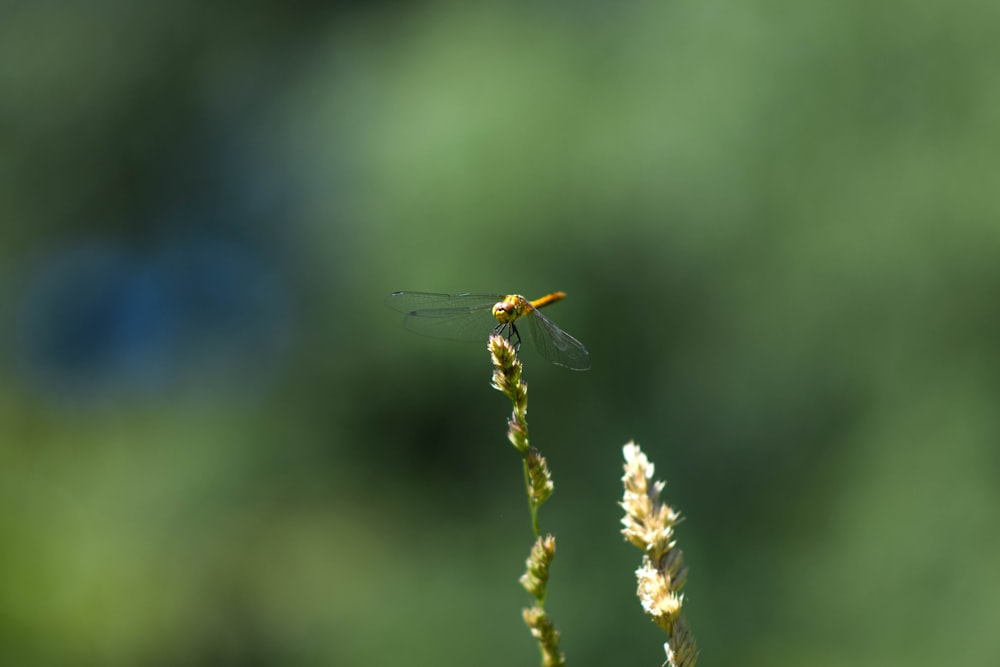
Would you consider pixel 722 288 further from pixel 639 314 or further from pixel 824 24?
pixel 824 24

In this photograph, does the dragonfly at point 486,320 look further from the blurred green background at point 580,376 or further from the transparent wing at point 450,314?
the blurred green background at point 580,376

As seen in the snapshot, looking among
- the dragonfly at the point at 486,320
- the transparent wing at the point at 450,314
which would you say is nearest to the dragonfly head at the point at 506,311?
the dragonfly at the point at 486,320

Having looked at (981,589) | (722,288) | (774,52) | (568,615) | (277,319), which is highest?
(774,52)

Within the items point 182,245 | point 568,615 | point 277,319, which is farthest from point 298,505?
point 182,245

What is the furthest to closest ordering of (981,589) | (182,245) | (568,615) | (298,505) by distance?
(182,245) < (298,505) < (568,615) < (981,589)

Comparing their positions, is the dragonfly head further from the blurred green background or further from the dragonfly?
the blurred green background

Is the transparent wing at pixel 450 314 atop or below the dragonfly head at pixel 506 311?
below

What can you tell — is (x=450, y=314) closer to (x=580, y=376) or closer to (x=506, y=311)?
(x=506, y=311)
